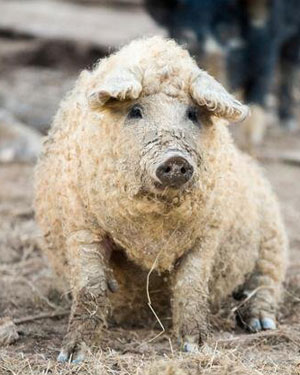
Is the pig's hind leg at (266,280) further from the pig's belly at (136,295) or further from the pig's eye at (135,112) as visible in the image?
the pig's eye at (135,112)

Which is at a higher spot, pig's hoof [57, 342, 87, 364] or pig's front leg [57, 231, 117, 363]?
pig's front leg [57, 231, 117, 363]

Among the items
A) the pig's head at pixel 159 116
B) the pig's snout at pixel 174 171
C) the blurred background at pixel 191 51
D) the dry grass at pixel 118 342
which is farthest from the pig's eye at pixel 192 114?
the blurred background at pixel 191 51

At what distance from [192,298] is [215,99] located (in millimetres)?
879

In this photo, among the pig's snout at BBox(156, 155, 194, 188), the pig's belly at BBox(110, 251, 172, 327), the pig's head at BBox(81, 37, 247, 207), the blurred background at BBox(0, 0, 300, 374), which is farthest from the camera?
the blurred background at BBox(0, 0, 300, 374)

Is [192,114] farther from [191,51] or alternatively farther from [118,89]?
[191,51]

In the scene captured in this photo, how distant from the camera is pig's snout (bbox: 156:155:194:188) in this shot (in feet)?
11.8

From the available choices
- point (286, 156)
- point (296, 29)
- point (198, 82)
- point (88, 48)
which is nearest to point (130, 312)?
point (198, 82)

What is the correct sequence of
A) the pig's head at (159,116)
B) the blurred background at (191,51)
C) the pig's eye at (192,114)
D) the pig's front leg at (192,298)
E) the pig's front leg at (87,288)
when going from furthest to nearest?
the blurred background at (191,51), the pig's front leg at (192,298), the pig's front leg at (87,288), the pig's eye at (192,114), the pig's head at (159,116)

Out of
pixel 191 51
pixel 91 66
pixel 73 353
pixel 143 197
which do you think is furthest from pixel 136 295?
pixel 191 51

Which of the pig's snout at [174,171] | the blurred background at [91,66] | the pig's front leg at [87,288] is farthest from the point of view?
the blurred background at [91,66]

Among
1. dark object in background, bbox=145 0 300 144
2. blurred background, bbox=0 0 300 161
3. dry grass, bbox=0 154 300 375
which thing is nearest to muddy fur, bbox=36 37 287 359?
dry grass, bbox=0 154 300 375

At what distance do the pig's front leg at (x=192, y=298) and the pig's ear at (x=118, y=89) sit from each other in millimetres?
802

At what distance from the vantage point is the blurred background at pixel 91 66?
607 centimetres

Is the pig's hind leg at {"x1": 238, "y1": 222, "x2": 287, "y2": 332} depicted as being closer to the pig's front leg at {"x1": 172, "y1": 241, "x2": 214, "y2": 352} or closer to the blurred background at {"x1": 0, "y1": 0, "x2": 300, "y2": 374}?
the blurred background at {"x1": 0, "y1": 0, "x2": 300, "y2": 374}
